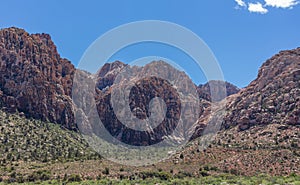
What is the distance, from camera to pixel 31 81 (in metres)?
95.7

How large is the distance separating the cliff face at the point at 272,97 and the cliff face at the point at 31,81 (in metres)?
48.1

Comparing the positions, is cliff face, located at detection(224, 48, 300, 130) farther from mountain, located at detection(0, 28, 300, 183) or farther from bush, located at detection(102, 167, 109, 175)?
bush, located at detection(102, 167, 109, 175)

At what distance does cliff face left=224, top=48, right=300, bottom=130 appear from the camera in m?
73.6

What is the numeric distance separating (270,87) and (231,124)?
44.3 ft

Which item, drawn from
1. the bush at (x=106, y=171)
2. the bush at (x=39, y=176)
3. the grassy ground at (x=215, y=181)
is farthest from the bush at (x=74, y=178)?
the bush at (x=106, y=171)

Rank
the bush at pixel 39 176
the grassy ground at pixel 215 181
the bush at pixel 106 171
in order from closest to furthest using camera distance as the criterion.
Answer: the grassy ground at pixel 215 181
the bush at pixel 39 176
the bush at pixel 106 171

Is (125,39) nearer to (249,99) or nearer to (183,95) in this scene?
(249,99)

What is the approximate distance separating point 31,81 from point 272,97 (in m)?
64.2

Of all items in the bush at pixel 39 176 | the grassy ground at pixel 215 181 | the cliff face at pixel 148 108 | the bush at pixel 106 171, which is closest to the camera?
the grassy ground at pixel 215 181

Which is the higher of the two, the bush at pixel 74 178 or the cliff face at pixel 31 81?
the cliff face at pixel 31 81

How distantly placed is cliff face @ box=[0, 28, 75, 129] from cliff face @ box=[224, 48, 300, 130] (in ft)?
158

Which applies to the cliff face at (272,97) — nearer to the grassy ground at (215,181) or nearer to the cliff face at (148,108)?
the cliff face at (148,108)

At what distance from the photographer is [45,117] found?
308ft

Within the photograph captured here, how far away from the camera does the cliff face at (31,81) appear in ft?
303
